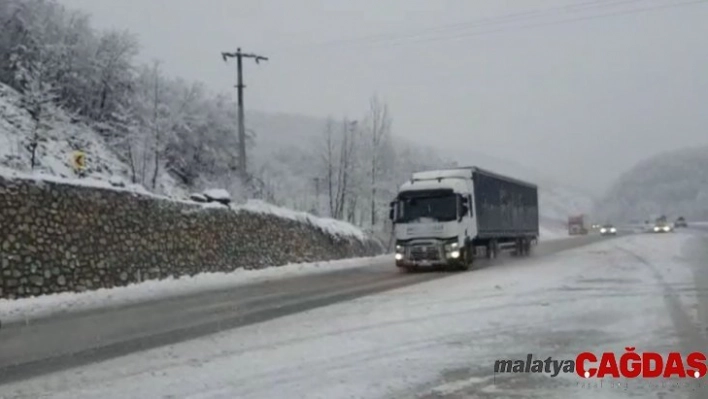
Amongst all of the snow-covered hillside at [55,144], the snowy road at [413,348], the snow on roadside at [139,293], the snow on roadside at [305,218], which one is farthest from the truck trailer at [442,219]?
the snow-covered hillside at [55,144]

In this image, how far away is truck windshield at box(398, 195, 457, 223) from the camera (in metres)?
26.8

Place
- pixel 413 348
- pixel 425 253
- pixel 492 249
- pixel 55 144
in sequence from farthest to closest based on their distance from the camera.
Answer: pixel 55 144
pixel 492 249
pixel 425 253
pixel 413 348

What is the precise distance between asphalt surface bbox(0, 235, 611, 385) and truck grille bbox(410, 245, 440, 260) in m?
4.35

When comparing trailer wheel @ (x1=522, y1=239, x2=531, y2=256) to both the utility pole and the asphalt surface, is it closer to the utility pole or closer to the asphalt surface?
the utility pole

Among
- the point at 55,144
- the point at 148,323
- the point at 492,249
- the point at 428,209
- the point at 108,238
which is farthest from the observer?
the point at 55,144

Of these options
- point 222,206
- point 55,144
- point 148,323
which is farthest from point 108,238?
point 55,144

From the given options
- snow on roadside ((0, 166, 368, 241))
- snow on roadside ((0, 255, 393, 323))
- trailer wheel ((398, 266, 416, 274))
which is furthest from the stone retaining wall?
trailer wheel ((398, 266, 416, 274))

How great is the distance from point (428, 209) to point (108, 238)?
11.2 metres

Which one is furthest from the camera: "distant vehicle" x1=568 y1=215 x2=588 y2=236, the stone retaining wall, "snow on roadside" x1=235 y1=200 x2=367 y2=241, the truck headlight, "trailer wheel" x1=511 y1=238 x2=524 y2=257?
"distant vehicle" x1=568 y1=215 x2=588 y2=236

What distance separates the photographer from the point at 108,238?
21.5 metres

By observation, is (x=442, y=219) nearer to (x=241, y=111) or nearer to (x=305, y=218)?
(x=305, y=218)

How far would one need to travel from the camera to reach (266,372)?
859 centimetres

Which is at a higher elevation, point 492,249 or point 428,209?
point 428,209

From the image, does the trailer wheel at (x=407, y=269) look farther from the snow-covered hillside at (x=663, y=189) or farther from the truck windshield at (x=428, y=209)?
the snow-covered hillside at (x=663, y=189)
